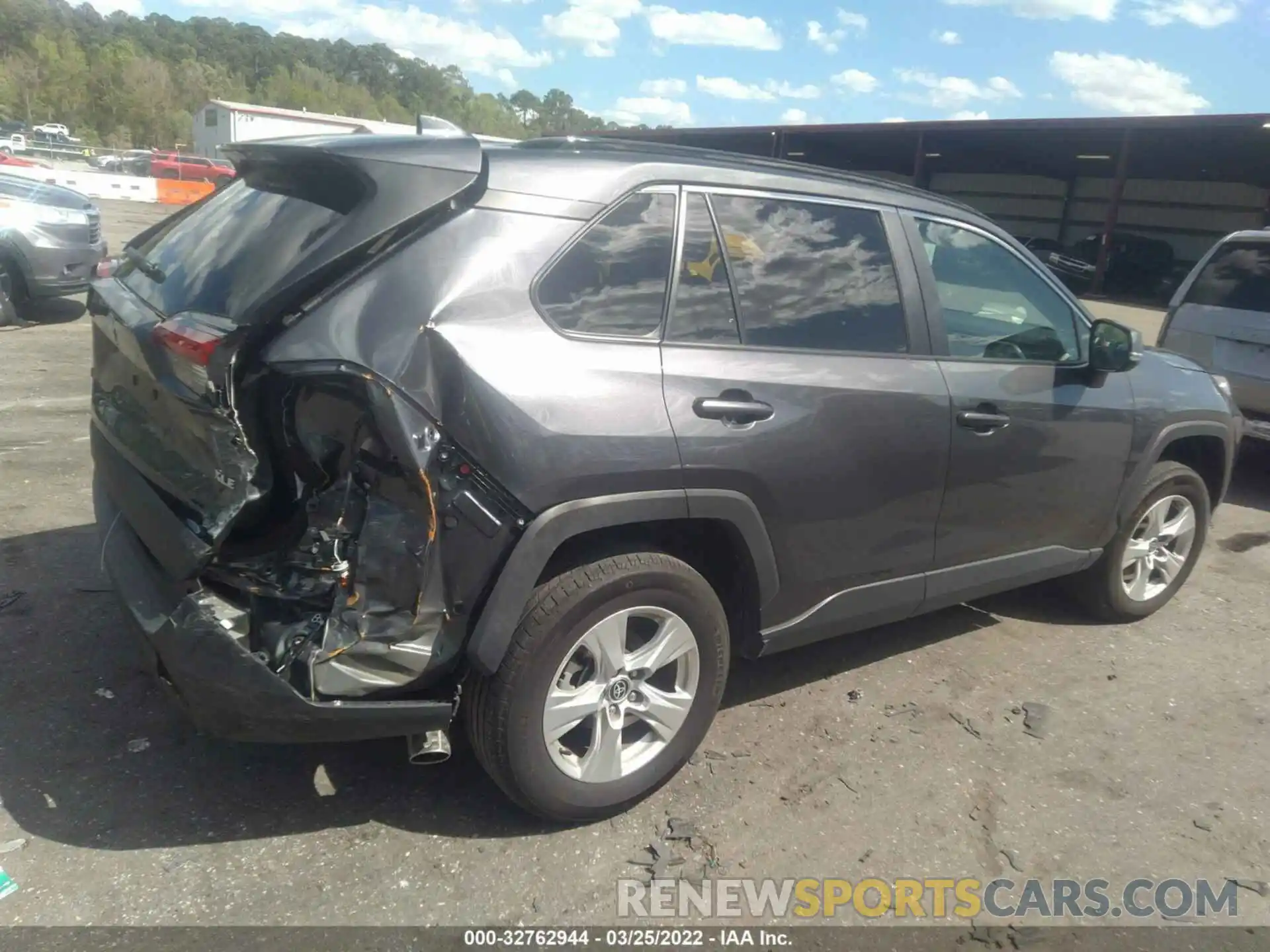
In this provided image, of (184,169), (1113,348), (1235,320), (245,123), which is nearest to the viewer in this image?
(1113,348)

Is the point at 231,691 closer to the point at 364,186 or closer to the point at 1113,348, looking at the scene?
the point at 364,186

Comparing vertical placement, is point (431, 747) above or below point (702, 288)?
below

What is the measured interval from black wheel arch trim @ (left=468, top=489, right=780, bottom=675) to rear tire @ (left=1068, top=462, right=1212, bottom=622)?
2496 mm

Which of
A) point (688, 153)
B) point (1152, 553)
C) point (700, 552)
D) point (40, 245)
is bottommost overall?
point (1152, 553)

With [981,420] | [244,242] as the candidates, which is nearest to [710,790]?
[981,420]

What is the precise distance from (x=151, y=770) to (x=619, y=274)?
6.90 ft

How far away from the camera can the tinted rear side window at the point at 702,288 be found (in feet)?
9.67

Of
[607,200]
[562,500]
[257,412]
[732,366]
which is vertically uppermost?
[607,200]

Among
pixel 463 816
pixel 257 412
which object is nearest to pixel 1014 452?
pixel 463 816

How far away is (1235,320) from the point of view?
694cm

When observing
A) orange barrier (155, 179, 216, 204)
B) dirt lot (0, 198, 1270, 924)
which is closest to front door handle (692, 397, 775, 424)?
dirt lot (0, 198, 1270, 924)

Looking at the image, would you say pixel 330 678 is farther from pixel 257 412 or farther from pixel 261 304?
pixel 261 304

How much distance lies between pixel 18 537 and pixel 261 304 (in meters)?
2.88

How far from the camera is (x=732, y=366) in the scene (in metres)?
2.96
